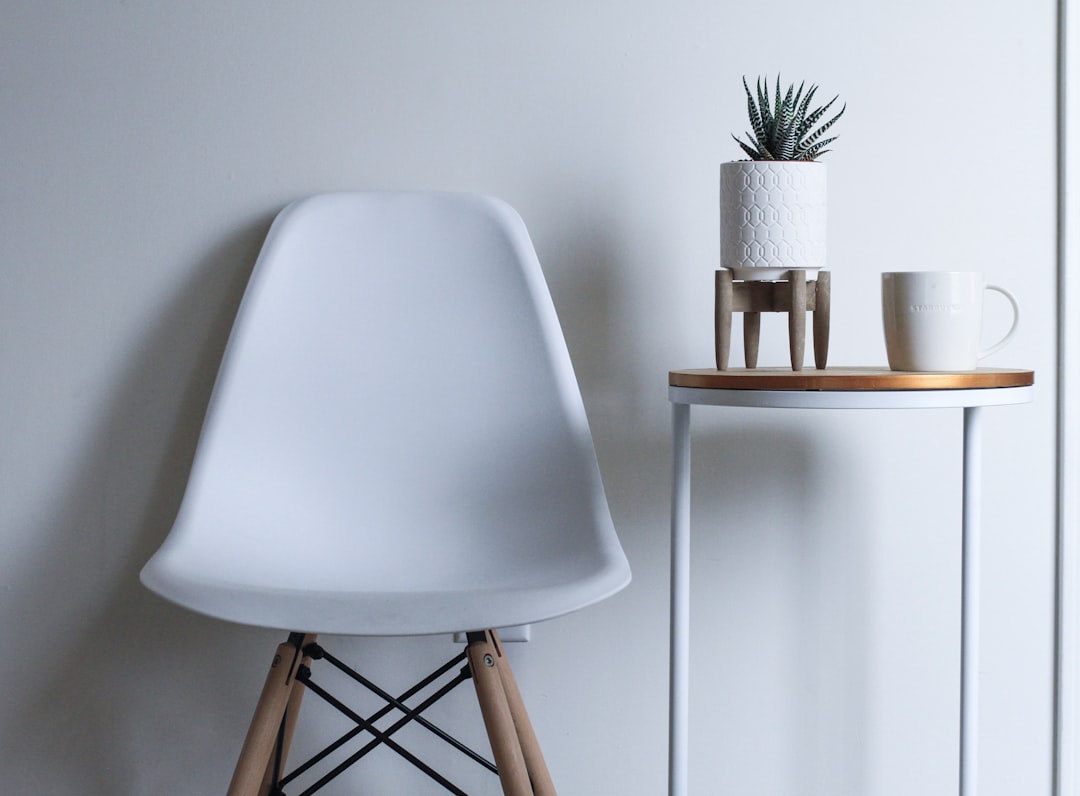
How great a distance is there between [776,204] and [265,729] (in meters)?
0.68

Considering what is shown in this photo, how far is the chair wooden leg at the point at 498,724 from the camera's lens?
28.7 inches

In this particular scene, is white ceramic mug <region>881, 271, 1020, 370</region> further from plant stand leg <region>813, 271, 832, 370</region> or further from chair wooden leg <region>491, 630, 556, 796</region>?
chair wooden leg <region>491, 630, 556, 796</region>

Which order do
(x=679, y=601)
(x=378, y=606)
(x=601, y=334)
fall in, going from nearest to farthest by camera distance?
(x=378, y=606), (x=679, y=601), (x=601, y=334)

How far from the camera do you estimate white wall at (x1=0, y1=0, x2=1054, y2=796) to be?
108cm

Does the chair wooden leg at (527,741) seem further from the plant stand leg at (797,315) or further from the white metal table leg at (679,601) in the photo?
the plant stand leg at (797,315)

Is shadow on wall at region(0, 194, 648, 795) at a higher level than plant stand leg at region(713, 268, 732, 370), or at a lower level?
lower

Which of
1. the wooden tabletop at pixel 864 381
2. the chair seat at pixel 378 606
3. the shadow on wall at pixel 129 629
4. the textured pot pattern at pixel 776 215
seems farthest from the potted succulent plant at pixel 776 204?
the shadow on wall at pixel 129 629

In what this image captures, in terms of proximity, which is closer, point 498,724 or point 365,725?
point 498,724

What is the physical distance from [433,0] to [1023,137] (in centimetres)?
74

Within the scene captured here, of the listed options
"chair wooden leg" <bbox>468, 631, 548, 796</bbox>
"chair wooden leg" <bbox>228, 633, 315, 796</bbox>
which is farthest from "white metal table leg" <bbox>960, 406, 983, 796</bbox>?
"chair wooden leg" <bbox>228, 633, 315, 796</bbox>

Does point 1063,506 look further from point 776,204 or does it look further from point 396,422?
point 396,422

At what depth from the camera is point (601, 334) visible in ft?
3.59

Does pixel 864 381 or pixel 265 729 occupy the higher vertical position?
pixel 864 381

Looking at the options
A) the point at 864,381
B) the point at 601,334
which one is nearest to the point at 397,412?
the point at 601,334
